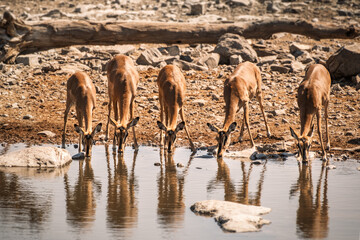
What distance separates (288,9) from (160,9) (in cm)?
760

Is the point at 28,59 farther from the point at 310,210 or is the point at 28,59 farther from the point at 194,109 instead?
the point at 310,210

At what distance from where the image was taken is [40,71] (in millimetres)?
20375

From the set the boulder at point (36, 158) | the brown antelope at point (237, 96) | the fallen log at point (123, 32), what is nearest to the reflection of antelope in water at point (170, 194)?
the brown antelope at point (237, 96)

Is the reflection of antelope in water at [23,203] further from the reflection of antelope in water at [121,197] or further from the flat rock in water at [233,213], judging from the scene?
the flat rock in water at [233,213]

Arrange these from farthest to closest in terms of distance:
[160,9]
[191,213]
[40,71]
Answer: [160,9], [40,71], [191,213]

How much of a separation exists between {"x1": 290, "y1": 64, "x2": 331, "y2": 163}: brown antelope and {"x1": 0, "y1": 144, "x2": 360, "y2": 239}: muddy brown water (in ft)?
1.70

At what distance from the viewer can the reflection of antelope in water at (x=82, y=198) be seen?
8.75m

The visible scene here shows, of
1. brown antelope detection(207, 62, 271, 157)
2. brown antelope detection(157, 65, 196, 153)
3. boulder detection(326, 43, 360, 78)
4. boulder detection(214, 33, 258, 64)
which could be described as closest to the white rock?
brown antelope detection(157, 65, 196, 153)

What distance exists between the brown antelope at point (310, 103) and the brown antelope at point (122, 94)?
3.76m

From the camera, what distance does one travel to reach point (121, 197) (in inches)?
391

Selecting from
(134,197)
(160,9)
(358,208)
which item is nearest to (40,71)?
(134,197)

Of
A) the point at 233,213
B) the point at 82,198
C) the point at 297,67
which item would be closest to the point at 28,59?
the point at 297,67

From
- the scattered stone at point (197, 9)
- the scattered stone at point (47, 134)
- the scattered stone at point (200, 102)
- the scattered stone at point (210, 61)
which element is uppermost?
the scattered stone at point (197, 9)

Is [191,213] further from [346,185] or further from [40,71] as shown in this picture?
[40,71]
